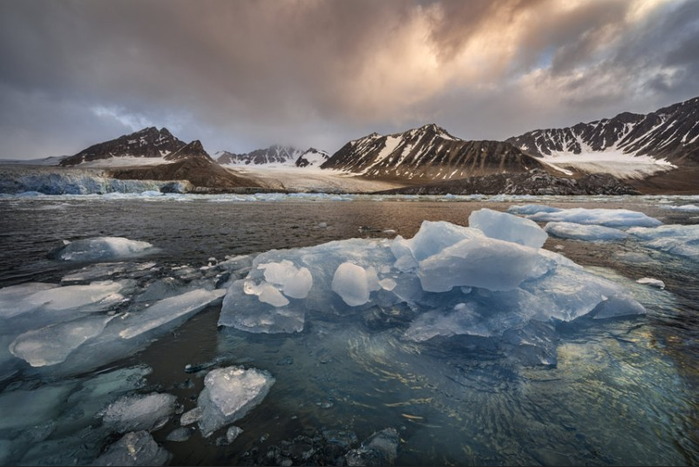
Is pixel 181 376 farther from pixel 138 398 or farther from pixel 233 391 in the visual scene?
pixel 233 391

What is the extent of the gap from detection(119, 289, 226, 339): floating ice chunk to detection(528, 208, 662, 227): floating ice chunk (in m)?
18.2

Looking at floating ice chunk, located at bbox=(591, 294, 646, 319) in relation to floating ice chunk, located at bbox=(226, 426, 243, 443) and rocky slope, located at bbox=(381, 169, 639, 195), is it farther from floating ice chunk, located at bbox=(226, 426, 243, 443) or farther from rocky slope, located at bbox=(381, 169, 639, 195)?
rocky slope, located at bbox=(381, 169, 639, 195)

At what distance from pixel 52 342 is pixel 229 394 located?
2179 millimetres

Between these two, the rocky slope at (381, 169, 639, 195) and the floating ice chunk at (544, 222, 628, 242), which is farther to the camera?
the rocky slope at (381, 169, 639, 195)

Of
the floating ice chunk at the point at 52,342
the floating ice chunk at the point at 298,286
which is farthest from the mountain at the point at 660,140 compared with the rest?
the floating ice chunk at the point at 52,342

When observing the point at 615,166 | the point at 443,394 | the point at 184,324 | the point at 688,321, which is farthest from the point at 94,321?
the point at 615,166

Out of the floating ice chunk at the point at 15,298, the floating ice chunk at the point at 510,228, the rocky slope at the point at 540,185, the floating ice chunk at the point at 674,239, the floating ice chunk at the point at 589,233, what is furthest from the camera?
the rocky slope at the point at 540,185

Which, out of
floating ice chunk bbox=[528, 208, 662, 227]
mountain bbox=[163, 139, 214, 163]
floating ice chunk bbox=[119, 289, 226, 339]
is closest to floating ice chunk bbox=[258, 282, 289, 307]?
floating ice chunk bbox=[119, 289, 226, 339]

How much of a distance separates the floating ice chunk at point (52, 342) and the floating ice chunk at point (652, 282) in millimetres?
8916

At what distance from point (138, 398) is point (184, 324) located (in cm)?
146

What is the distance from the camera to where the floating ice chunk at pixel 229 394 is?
2.21 m

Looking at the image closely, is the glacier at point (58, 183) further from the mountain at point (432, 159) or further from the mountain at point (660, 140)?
the mountain at point (660, 140)

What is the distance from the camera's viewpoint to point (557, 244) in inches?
383

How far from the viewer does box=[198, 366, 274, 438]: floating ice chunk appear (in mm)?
2209
